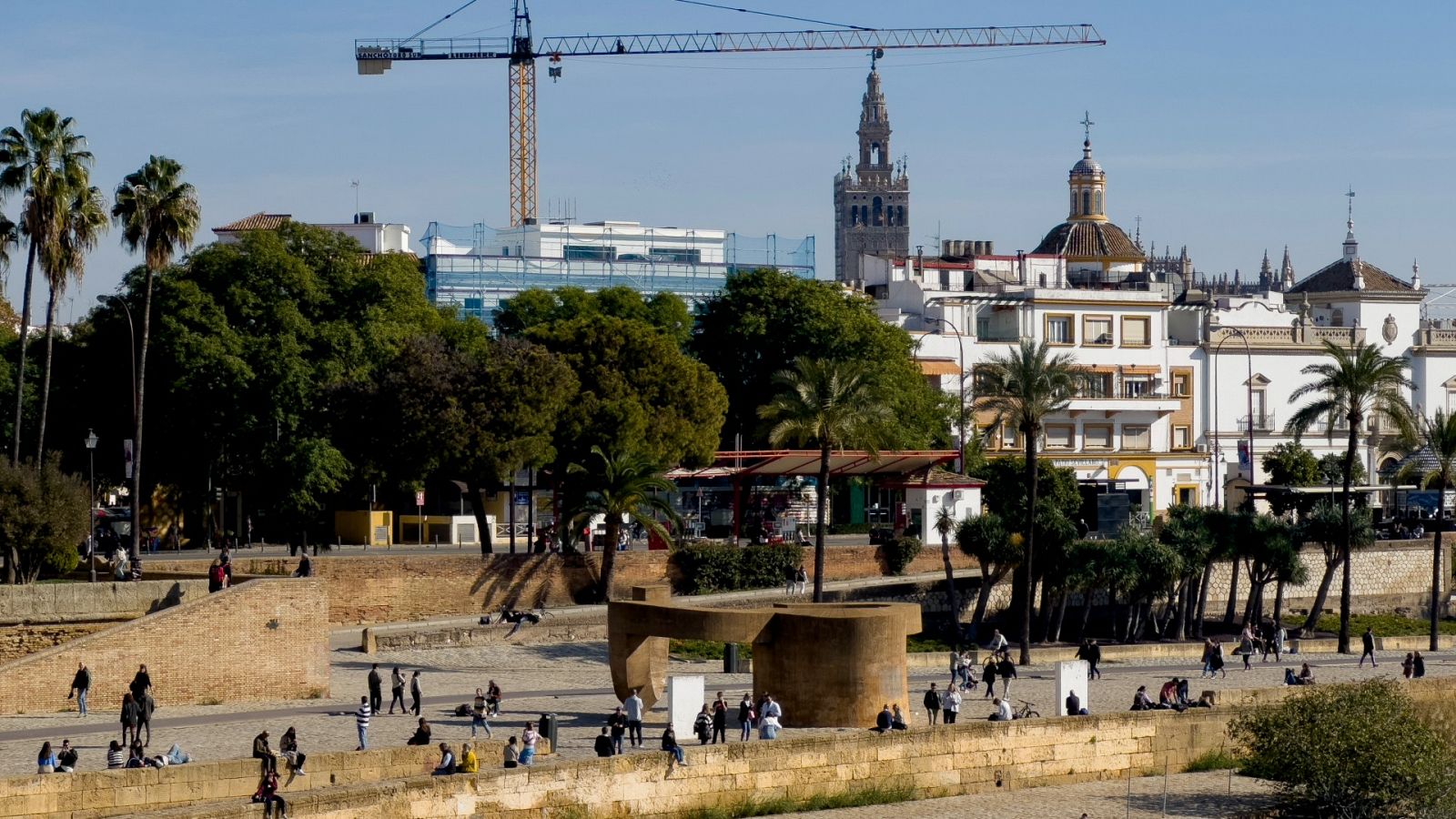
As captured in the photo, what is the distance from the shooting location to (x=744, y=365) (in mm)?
77000

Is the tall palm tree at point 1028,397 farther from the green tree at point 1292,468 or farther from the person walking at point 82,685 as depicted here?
the person walking at point 82,685

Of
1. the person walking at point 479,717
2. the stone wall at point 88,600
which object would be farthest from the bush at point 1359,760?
the stone wall at point 88,600

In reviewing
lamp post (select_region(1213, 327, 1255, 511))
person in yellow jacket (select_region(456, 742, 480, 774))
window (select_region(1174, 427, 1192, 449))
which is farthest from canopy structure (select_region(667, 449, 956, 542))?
person in yellow jacket (select_region(456, 742, 480, 774))

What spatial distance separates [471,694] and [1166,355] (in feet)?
172

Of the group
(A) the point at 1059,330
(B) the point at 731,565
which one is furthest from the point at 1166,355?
(B) the point at 731,565

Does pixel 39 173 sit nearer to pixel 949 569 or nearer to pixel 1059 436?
pixel 949 569

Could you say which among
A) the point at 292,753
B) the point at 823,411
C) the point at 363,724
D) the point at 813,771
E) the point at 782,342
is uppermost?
the point at 782,342

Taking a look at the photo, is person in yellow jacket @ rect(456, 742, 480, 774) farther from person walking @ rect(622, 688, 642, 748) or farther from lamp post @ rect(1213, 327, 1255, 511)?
lamp post @ rect(1213, 327, 1255, 511)

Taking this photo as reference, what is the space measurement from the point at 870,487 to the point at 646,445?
2591 centimetres

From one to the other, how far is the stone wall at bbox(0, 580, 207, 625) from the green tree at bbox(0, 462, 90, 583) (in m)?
2.95

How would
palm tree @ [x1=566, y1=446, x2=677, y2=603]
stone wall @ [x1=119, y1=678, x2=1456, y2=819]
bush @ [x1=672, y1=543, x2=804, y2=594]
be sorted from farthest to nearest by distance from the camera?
bush @ [x1=672, y1=543, x2=804, y2=594] → palm tree @ [x1=566, y1=446, x2=677, y2=603] → stone wall @ [x1=119, y1=678, x2=1456, y2=819]

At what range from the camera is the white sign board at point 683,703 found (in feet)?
122

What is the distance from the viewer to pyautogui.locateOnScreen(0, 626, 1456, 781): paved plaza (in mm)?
36594

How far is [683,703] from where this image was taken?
37250mm
